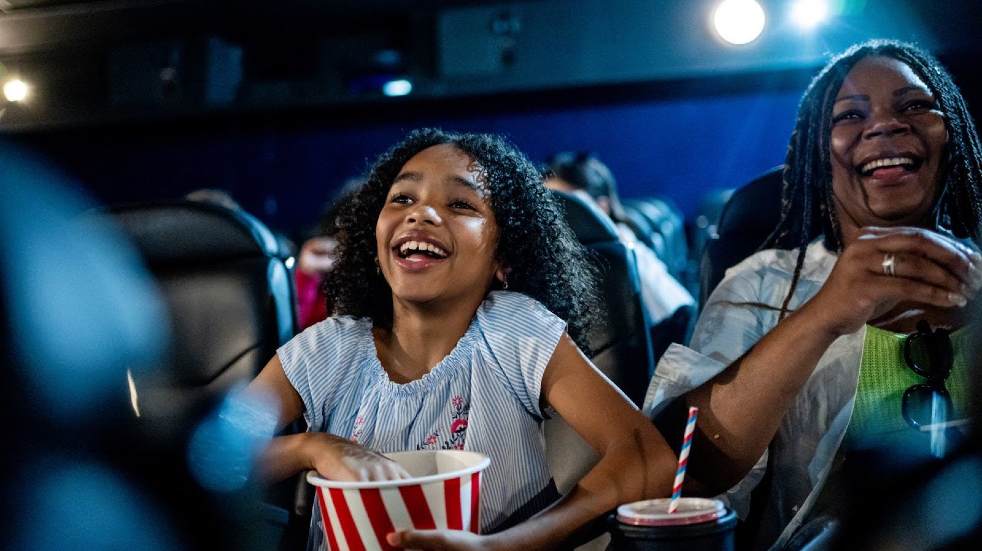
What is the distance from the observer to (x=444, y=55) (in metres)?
6.01

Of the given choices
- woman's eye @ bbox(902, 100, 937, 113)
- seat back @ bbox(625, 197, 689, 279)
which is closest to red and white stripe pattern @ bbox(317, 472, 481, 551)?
woman's eye @ bbox(902, 100, 937, 113)

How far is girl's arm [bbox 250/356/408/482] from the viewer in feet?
3.81

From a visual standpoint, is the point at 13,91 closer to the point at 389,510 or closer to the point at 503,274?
Result: the point at 503,274

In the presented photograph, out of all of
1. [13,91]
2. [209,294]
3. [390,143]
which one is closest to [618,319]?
[209,294]

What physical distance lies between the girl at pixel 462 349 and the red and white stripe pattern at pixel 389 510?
7.9 inches

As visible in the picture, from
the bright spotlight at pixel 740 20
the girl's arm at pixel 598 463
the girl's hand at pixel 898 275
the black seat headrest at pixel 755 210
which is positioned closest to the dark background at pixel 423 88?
the bright spotlight at pixel 740 20

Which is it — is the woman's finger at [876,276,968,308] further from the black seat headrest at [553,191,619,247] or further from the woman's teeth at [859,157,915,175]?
the black seat headrest at [553,191,619,247]

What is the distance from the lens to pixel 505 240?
1.58 m

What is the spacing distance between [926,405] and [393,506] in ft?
2.38

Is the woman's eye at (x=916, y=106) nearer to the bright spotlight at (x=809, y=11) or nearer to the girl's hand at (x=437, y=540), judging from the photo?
the girl's hand at (x=437, y=540)

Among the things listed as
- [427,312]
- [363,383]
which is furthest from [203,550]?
[427,312]

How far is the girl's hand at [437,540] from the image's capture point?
3.43ft

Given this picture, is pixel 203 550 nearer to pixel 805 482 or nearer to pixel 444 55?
pixel 805 482

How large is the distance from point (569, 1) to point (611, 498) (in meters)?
5.28
